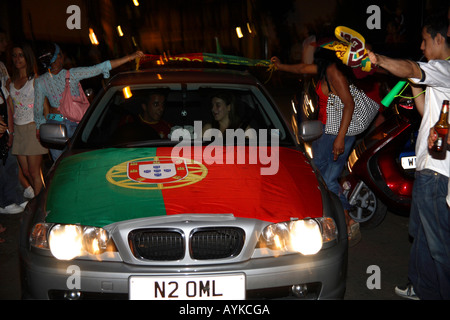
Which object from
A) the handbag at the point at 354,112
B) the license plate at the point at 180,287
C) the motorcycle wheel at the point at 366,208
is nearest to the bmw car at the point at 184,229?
the license plate at the point at 180,287

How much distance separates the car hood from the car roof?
0.83 m

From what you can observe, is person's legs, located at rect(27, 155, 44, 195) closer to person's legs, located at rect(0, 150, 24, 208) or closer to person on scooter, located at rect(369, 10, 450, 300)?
person's legs, located at rect(0, 150, 24, 208)

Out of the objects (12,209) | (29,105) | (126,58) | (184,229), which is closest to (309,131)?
(184,229)

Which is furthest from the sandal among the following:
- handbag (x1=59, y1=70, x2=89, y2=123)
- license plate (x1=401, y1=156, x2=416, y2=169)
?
handbag (x1=59, y1=70, x2=89, y2=123)

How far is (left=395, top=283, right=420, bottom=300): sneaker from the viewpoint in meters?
4.04

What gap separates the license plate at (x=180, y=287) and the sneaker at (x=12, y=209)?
3.79 m

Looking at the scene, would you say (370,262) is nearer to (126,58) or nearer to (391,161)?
(391,161)

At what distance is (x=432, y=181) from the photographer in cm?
341

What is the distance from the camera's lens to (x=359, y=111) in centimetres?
505

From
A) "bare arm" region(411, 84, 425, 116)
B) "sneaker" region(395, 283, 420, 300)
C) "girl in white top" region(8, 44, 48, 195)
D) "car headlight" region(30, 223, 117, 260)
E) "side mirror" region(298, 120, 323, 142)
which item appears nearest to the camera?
"car headlight" region(30, 223, 117, 260)

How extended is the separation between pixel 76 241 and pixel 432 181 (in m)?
2.17

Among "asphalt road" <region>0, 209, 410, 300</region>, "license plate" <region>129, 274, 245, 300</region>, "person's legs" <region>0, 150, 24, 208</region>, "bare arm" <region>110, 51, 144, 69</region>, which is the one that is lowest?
"asphalt road" <region>0, 209, 410, 300</region>

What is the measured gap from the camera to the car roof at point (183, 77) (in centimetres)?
461

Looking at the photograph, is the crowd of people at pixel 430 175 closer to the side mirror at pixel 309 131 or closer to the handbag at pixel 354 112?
the side mirror at pixel 309 131
